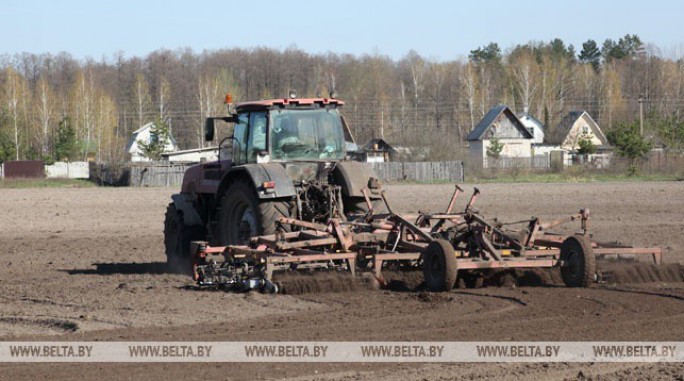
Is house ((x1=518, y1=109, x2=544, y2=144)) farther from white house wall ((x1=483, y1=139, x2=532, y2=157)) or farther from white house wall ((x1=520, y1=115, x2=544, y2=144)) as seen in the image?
white house wall ((x1=483, y1=139, x2=532, y2=157))

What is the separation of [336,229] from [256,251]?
35.7 inches

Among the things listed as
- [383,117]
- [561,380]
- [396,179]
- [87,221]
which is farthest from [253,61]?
[561,380]

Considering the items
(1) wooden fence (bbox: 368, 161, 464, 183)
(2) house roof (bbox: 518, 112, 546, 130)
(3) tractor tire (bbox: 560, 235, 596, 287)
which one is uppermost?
(2) house roof (bbox: 518, 112, 546, 130)

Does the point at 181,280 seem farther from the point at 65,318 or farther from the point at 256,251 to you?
the point at 65,318

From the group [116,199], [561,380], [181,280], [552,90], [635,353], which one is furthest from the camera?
[552,90]

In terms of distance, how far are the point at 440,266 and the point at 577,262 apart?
1508mm

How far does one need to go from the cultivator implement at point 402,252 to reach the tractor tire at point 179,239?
109 inches

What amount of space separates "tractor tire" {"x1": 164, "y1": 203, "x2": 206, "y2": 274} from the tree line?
201 ft

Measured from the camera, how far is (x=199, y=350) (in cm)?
732

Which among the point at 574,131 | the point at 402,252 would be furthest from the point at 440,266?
the point at 574,131

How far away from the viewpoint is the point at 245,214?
12.5 m

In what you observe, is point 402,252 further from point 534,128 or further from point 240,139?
point 534,128

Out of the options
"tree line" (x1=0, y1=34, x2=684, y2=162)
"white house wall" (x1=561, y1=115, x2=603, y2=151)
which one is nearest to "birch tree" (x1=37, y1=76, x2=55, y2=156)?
"tree line" (x1=0, y1=34, x2=684, y2=162)

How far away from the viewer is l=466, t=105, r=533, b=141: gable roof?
7106 centimetres
